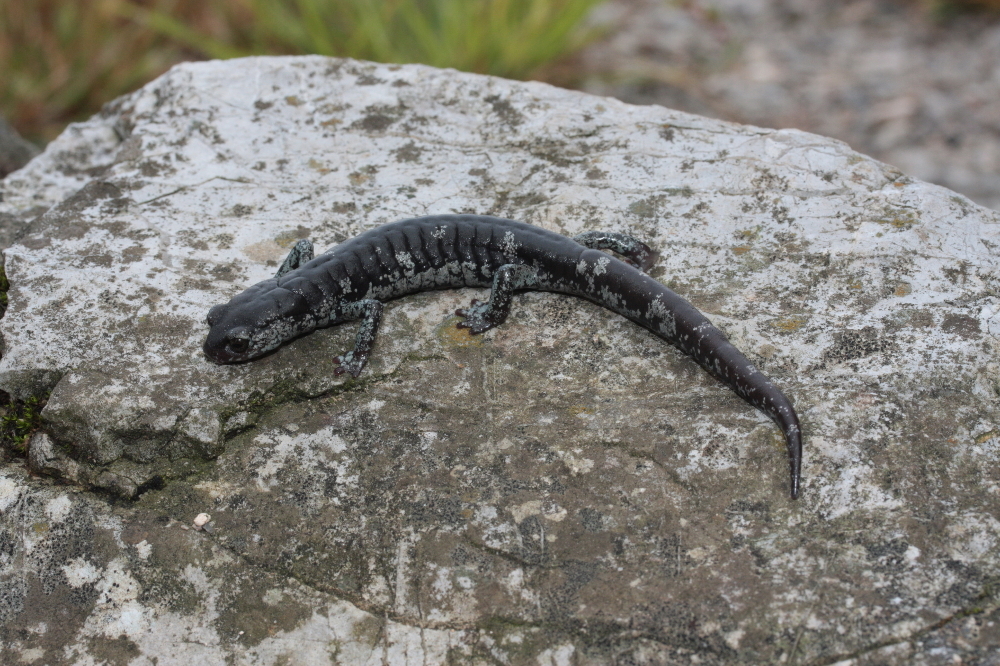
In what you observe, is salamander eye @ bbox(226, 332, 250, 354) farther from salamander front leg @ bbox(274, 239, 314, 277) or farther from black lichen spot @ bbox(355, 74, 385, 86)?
black lichen spot @ bbox(355, 74, 385, 86)

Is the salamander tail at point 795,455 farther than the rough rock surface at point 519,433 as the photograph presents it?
Yes

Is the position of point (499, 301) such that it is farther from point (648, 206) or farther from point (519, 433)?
point (648, 206)

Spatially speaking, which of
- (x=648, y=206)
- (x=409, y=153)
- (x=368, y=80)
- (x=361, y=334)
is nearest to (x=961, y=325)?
(x=648, y=206)

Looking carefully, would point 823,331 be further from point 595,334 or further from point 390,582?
point 390,582

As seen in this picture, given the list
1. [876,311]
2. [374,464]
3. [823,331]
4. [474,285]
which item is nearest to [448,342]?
[474,285]

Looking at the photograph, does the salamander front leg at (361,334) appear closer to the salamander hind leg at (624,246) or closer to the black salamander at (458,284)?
the black salamander at (458,284)

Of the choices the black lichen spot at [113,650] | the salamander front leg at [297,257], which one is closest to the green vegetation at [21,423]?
the black lichen spot at [113,650]

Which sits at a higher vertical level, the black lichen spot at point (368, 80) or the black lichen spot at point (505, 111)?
the black lichen spot at point (505, 111)
